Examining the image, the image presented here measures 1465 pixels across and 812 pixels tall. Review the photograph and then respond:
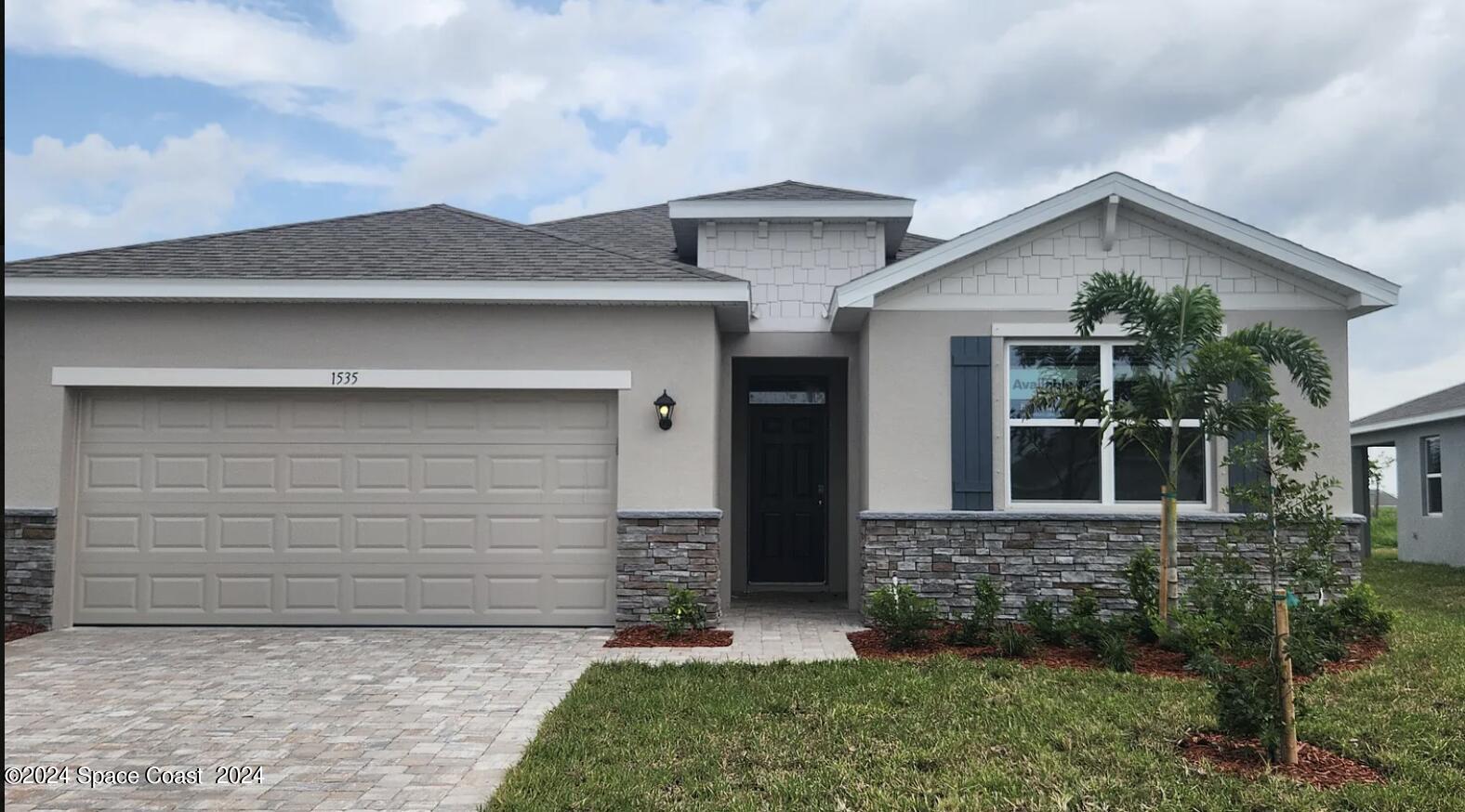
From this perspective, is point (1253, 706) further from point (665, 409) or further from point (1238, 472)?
point (665, 409)

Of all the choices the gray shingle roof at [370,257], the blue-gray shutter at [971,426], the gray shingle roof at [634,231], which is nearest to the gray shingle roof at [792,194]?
the gray shingle roof at [634,231]

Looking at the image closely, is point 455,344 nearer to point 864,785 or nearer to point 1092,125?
point 864,785

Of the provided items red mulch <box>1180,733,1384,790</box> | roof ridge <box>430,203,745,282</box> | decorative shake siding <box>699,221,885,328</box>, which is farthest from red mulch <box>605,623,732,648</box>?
red mulch <box>1180,733,1384,790</box>

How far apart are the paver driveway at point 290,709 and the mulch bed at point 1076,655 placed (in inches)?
93.3

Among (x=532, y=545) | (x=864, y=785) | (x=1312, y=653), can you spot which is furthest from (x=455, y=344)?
(x=1312, y=653)

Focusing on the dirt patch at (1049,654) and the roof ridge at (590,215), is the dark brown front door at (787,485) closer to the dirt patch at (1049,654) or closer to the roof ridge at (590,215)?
the dirt patch at (1049,654)

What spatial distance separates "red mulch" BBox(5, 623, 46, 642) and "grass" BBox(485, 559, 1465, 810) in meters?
5.47

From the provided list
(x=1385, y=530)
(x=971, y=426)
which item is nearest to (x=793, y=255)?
(x=971, y=426)

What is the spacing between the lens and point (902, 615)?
8172mm

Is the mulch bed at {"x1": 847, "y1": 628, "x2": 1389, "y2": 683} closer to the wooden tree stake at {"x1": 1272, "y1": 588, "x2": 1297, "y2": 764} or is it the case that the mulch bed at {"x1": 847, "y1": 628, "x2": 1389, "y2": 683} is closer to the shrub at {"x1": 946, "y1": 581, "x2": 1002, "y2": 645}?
the shrub at {"x1": 946, "y1": 581, "x2": 1002, "y2": 645}

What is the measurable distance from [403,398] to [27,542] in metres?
3.60

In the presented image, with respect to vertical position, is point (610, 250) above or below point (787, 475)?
above

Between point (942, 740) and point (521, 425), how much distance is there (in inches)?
204

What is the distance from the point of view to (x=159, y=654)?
790 centimetres
